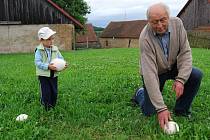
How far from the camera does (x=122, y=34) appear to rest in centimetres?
6256

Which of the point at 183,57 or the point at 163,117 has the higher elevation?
the point at 183,57

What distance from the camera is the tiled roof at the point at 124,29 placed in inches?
2386

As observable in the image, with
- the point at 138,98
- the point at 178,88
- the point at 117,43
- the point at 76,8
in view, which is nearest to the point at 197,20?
the point at 76,8

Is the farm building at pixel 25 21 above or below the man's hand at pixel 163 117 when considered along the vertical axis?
above

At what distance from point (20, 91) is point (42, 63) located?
1654 millimetres

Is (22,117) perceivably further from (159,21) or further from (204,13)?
(204,13)

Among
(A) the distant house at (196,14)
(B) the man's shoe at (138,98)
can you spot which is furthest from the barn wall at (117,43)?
(B) the man's shoe at (138,98)

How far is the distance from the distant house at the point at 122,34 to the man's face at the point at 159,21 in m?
52.9

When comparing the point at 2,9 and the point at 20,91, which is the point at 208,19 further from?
the point at 20,91

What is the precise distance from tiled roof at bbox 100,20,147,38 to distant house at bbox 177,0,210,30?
13.5m

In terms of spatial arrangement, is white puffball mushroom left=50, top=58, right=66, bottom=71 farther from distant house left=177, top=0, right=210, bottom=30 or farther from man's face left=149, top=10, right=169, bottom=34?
distant house left=177, top=0, right=210, bottom=30

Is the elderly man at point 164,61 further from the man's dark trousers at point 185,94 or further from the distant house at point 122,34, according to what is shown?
the distant house at point 122,34

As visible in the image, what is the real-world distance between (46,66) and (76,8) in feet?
122

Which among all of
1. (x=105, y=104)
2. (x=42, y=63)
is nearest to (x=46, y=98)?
(x=42, y=63)
